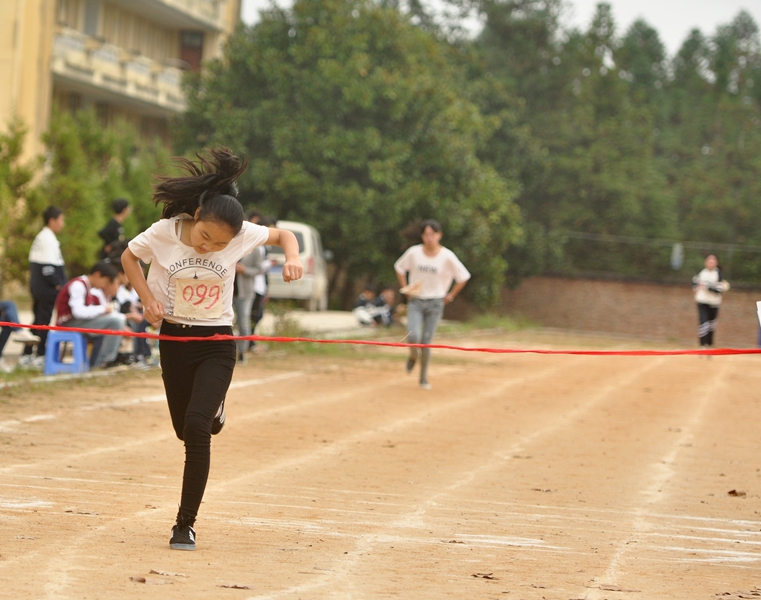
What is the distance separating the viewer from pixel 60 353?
14055 mm

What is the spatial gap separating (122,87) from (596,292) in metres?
18.2

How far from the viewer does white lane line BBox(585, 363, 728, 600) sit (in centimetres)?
573

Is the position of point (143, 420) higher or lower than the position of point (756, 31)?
lower

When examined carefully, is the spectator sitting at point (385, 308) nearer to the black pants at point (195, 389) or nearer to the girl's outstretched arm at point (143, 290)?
the girl's outstretched arm at point (143, 290)

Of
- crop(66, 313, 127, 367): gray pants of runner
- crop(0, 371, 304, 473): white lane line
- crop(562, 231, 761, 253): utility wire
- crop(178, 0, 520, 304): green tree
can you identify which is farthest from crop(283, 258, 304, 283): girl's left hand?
crop(562, 231, 761, 253): utility wire

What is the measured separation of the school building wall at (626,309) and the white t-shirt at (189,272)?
36.1m

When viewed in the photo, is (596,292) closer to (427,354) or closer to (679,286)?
(679,286)

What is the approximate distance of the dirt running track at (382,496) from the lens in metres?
5.47

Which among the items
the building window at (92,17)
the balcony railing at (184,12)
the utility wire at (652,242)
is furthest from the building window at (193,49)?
the utility wire at (652,242)

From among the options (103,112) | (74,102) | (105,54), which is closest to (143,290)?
(105,54)

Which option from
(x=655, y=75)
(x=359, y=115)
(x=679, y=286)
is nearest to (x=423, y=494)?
(x=359, y=115)

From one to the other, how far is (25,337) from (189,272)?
8.99 metres

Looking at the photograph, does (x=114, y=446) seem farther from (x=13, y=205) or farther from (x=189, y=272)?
(x=13, y=205)

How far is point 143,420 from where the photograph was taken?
1096 centimetres
